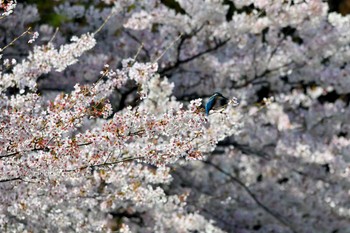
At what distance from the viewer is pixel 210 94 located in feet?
29.5

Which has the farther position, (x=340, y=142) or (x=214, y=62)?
(x=340, y=142)

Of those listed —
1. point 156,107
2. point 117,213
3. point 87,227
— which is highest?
point 156,107

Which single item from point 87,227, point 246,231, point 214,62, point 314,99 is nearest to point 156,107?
point 214,62

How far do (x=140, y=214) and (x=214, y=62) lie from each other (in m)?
2.06

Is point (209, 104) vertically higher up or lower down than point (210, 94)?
lower down

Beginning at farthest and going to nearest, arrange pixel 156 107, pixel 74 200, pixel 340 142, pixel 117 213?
pixel 340 142
pixel 117 213
pixel 156 107
pixel 74 200

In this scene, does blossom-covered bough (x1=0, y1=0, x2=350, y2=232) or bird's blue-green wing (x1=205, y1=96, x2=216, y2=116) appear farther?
blossom-covered bough (x1=0, y1=0, x2=350, y2=232)

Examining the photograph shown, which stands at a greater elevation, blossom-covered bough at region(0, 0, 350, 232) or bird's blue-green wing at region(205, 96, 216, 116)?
blossom-covered bough at region(0, 0, 350, 232)

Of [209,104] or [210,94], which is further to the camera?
[210,94]

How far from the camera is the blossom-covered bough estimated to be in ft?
20.1

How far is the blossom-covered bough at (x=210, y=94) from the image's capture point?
6.13 metres

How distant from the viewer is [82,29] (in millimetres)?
9078

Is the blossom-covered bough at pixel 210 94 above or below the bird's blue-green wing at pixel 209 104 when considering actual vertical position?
above

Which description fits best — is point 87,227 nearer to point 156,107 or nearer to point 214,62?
point 156,107
